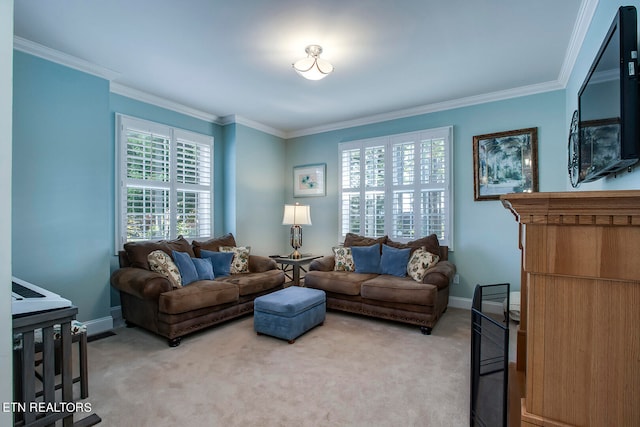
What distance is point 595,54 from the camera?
2.16 metres

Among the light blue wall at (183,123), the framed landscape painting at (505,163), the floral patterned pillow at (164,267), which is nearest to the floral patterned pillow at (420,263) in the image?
the framed landscape painting at (505,163)

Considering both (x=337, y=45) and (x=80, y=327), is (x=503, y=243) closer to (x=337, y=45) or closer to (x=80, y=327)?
(x=337, y=45)

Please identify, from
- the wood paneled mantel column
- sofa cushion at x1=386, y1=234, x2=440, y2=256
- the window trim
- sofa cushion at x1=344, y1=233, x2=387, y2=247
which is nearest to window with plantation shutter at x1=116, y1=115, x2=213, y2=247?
the window trim

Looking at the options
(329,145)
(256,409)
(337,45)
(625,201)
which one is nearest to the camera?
(625,201)

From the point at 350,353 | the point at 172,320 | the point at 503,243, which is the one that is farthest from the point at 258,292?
the point at 503,243

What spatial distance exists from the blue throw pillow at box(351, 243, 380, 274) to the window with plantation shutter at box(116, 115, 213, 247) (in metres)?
2.26

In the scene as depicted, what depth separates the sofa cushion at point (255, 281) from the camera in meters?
3.60

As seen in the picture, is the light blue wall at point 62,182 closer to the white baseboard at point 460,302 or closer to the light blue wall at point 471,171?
the light blue wall at point 471,171

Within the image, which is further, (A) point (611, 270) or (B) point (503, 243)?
(B) point (503, 243)

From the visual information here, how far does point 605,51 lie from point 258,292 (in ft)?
11.9

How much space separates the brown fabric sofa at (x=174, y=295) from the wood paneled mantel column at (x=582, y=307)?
2887 mm

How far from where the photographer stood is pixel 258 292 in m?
3.81

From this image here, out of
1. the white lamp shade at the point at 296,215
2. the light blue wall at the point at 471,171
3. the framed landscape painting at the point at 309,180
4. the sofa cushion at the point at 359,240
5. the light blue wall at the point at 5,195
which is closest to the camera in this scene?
the light blue wall at the point at 5,195

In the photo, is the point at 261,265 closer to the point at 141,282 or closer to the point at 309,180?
the point at 141,282
